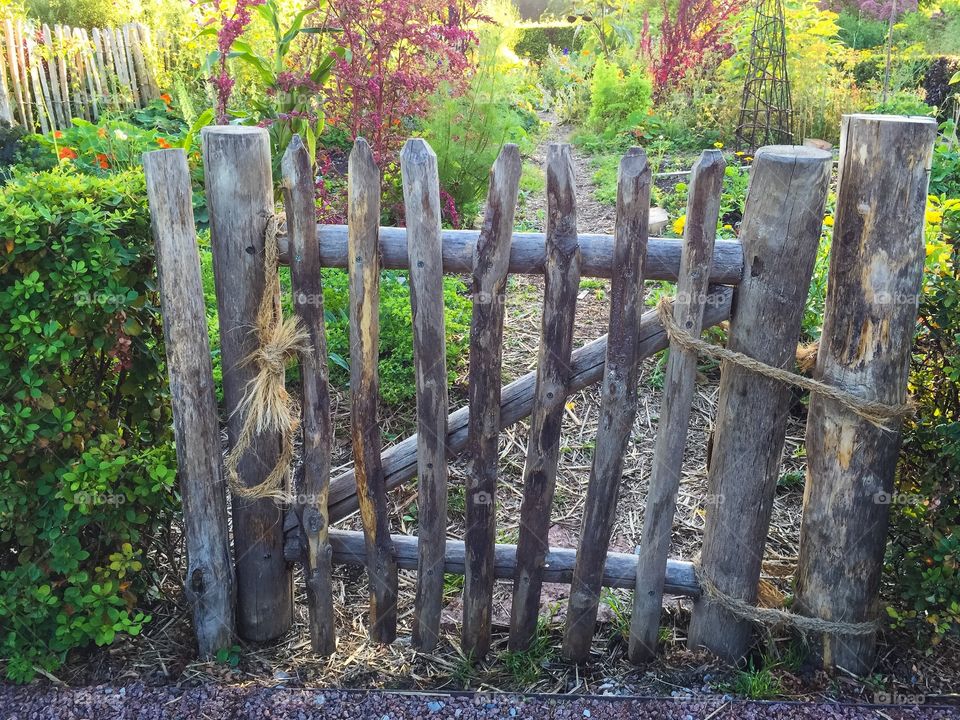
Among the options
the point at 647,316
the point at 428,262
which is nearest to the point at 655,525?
the point at 647,316

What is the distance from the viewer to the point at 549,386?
2.43 meters

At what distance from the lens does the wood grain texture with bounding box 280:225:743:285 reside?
7.63ft

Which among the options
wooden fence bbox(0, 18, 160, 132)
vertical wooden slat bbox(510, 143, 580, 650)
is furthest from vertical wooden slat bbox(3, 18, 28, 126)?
vertical wooden slat bbox(510, 143, 580, 650)

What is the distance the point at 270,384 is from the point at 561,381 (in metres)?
0.90

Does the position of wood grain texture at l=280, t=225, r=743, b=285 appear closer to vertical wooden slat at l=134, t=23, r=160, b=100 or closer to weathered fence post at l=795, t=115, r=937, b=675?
weathered fence post at l=795, t=115, r=937, b=675

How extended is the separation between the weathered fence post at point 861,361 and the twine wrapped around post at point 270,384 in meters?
1.62

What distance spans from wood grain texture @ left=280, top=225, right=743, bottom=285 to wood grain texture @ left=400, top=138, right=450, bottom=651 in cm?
6

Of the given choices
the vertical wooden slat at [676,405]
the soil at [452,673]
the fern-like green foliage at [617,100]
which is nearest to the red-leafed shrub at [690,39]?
the fern-like green foliage at [617,100]

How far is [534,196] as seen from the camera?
288 inches

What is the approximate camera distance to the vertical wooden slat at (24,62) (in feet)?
25.0

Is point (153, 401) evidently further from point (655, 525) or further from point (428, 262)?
Result: point (655, 525)

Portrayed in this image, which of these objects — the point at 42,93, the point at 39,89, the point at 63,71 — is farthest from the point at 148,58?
the point at 39,89

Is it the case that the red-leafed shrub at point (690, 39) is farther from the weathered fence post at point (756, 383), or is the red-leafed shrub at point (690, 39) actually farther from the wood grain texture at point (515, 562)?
the wood grain texture at point (515, 562)

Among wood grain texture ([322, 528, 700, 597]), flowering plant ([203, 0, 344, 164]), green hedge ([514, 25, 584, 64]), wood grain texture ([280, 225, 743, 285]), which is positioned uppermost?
green hedge ([514, 25, 584, 64])
